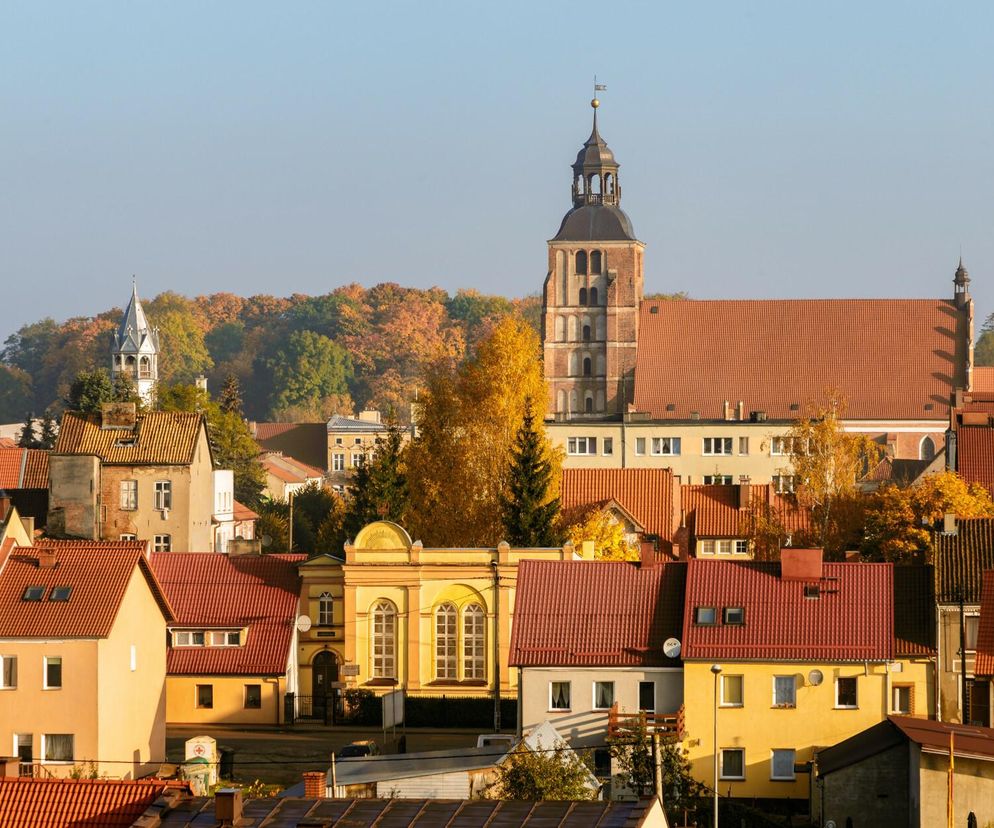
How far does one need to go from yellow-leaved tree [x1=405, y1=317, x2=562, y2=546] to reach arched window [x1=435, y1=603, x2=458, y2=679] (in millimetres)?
14848

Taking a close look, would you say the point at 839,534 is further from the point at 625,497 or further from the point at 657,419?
the point at 657,419

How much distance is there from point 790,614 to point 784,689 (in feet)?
6.56

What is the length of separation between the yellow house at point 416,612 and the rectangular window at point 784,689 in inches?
459

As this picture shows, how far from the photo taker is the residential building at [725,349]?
4983 inches

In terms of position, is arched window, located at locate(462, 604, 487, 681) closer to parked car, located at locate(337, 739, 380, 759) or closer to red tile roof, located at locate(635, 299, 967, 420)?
parked car, located at locate(337, 739, 380, 759)

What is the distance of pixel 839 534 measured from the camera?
77.0 m

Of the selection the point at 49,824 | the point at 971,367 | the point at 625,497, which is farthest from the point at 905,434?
the point at 49,824

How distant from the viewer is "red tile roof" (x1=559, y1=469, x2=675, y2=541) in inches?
3364

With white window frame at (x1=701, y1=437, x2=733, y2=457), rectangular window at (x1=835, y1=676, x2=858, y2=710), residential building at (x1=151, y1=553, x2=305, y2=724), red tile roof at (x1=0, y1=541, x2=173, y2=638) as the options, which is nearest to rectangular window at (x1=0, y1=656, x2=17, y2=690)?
red tile roof at (x1=0, y1=541, x2=173, y2=638)

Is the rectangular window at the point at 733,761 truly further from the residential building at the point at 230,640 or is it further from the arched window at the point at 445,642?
the residential building at the point at 230,640

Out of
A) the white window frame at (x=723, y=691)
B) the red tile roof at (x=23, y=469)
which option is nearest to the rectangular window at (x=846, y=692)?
the white window frame at (x=723, y=691)

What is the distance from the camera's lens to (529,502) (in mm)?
70500

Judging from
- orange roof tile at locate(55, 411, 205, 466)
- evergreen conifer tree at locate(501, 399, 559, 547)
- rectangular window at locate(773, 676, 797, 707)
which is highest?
orange roof tile at locate(55, 411, 205, 466)

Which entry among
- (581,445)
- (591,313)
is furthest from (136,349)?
(581,445)
